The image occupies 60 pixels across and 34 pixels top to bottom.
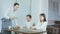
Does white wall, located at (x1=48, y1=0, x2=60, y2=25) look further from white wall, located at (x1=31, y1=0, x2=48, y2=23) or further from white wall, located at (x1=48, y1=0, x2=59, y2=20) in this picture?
white wall, located at (x1=31, y1=0, x2=48, y2=23)

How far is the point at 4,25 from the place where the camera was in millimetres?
3557

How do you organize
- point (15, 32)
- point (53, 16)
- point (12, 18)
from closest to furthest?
point (15, 32), point (12, 18), point (53, 16)

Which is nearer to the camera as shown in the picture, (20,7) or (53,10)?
(20,7)

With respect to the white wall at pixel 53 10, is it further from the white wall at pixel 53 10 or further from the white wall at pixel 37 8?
the white wall at pixel 37 8

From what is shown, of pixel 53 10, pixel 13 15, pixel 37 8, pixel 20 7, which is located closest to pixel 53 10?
pixel 53 10

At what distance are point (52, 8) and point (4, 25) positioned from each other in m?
2.07

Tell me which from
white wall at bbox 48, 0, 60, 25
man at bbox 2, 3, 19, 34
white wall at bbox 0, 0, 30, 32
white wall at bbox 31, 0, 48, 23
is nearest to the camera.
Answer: man at bbox 2, 3, 19, 34

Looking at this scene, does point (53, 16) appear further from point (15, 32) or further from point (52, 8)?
point (15, 32)

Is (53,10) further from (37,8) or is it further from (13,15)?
(13,15)

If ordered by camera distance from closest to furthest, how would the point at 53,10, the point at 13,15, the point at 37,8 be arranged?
1. the point at 13,15
2. the point at 37,8
3. the point at 53,10

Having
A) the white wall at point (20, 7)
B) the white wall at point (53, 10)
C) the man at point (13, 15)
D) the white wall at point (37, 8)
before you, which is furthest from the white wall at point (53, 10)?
the man at point (13, 15)

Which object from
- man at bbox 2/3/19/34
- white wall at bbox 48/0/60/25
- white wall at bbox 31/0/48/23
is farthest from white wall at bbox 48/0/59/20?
man at bbox 2/3/19/34

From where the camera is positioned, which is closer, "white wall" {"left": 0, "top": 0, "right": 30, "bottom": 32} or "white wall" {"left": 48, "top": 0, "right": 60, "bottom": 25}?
"white wall" {"left": 0, "top": 0, "right": 30, "bottom": 32}

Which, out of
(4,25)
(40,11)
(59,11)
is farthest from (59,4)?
(4,25)
